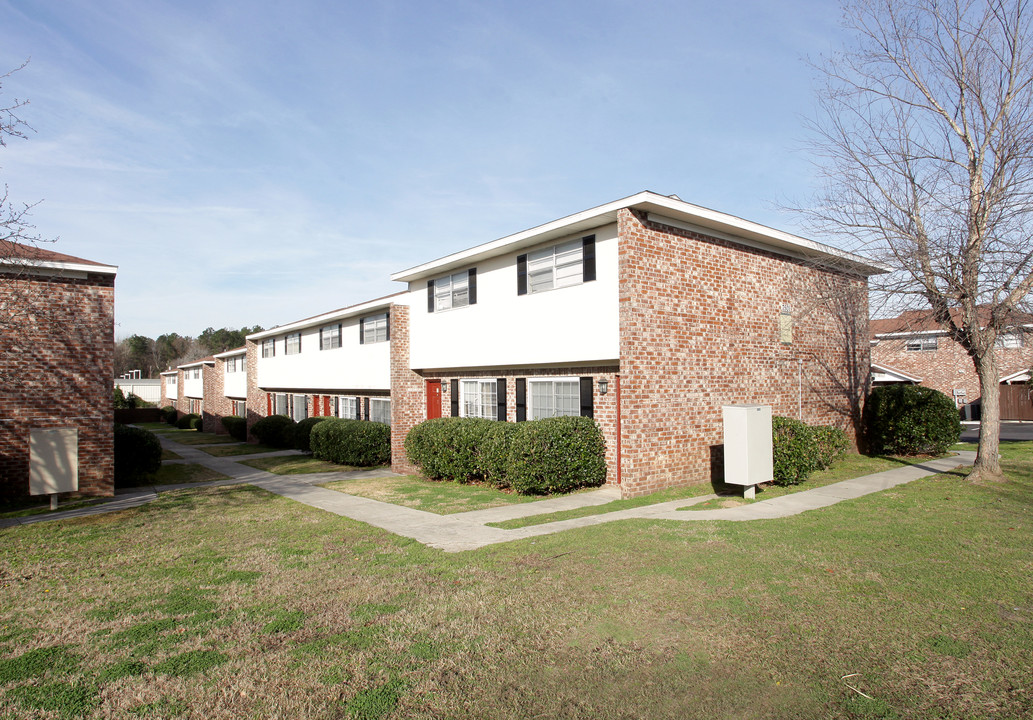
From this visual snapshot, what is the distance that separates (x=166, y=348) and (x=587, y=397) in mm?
108599

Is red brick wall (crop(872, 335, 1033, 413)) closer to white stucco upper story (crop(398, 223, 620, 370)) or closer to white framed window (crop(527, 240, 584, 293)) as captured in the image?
white stucco upper story (crop(398, 223, 620, 370))

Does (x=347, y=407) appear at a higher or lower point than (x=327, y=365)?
lower

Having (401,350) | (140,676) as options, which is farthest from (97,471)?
(140,676)

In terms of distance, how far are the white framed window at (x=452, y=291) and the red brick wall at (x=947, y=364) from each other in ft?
84.4

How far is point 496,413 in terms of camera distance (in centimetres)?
1577

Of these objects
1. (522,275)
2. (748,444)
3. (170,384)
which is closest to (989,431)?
(748,444)

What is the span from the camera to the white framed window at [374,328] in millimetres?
20531

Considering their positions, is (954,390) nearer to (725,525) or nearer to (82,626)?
(725,525)

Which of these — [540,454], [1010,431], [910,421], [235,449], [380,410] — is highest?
[380,410]

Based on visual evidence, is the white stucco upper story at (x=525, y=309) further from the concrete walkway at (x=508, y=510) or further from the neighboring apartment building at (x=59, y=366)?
the neighboring apartment building at (x=59, y=366)

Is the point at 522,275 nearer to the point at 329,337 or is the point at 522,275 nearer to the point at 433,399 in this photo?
the point at 433,399

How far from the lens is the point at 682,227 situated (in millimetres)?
12562

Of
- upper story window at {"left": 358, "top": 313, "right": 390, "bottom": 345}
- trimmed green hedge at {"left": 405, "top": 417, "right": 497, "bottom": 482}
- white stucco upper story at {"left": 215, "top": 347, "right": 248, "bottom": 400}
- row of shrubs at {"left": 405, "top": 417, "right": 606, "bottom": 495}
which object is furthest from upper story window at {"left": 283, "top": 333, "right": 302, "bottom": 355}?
row of shrubs at {"left": 405, "top": 417, "right": 606, "bottom": 495}

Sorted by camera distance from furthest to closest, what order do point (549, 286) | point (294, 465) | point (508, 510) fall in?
1. point (294, 465)
2. point (549, 286)
3. point (508, 510)
